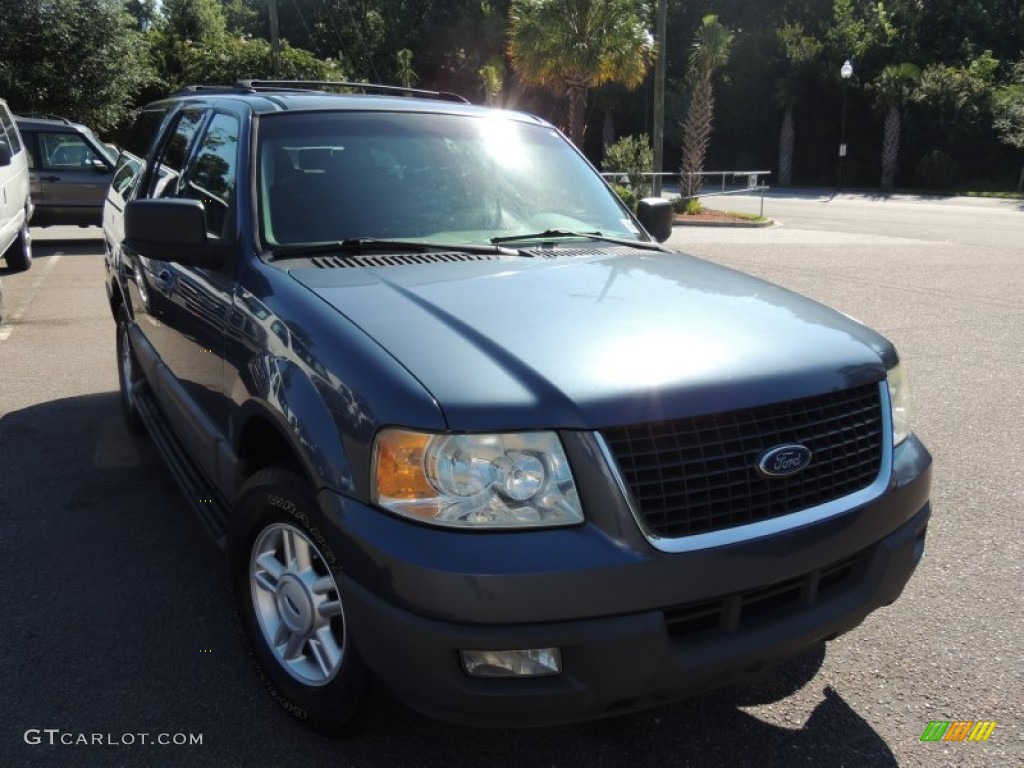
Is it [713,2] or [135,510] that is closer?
[135,510]

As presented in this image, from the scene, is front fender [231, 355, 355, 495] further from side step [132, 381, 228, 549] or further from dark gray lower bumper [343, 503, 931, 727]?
side step [132, 381, 228, 549]

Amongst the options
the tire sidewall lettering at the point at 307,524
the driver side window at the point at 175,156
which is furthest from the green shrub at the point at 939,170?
the tire sidewall lettering at the point at 307,524

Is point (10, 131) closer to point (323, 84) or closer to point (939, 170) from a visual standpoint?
point (323, 84)

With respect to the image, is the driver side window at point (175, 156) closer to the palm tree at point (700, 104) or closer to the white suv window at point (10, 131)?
the white suv window at point (10, 131)

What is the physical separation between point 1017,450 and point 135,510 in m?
4.85

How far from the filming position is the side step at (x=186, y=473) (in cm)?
331

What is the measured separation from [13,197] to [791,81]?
40411 mm

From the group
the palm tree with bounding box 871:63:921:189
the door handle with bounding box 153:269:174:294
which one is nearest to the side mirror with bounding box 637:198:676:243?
the door handle with bounding box 153:269:174:294

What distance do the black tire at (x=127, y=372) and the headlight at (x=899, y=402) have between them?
3.86 meters

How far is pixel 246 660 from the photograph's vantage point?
3.11 metres

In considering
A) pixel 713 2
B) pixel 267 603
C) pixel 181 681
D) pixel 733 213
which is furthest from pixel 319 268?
pixel 713 2

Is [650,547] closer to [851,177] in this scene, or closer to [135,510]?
[135,510]

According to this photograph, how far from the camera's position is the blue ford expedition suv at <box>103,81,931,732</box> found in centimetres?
215

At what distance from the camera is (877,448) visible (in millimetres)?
2678
